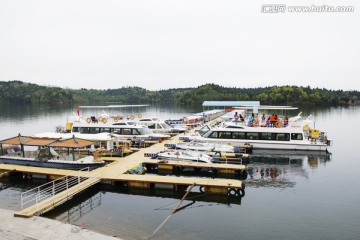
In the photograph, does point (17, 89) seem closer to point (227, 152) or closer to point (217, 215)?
point (227, 152)

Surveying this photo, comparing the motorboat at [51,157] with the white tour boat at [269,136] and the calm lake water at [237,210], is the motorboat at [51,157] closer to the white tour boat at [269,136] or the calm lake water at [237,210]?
the calm lake water at [237,210]

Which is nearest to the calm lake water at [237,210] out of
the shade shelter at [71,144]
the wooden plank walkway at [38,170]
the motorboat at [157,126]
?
the wooden plank walkway at [38,170]

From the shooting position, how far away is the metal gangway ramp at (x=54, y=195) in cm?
1771

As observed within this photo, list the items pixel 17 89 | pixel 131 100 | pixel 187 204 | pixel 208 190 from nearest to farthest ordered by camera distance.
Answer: pixel 187 204 < pixel 208 190 < pixel 17 89 < pixel 131 100

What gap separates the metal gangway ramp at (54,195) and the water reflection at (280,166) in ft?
42.9

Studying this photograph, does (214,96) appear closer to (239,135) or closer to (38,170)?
(239,135)

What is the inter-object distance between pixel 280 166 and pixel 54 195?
72.9 feet

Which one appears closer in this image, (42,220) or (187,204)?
(42,220)

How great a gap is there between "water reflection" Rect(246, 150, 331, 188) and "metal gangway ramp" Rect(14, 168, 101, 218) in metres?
13.1

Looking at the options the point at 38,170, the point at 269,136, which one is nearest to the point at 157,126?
the point at 269,136

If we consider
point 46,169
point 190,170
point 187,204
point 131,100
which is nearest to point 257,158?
point 190,170

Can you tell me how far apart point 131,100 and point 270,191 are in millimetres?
175980

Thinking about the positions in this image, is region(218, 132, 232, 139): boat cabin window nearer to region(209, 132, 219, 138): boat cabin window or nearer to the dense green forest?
region(209, 132, 219, 138): boat cabin window

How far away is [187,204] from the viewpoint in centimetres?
2125
